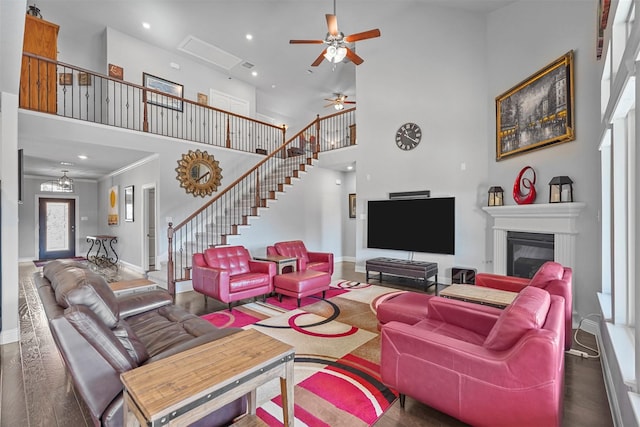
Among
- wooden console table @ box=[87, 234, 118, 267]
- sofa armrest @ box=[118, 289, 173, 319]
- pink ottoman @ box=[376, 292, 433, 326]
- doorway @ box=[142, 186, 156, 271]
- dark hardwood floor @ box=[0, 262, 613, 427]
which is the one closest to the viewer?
dark hardwood floor @ box=[0, 262, 613, 427]

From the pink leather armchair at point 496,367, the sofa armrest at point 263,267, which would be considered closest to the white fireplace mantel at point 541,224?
the pink leather armchair at point 496,367

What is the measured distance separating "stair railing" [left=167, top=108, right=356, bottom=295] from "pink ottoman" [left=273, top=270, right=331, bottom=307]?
205 cm

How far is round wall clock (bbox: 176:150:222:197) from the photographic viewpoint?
A: 646 centimetres

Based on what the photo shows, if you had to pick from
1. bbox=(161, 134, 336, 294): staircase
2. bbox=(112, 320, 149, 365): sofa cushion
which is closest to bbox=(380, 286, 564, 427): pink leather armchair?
bbox=(112, 320, 149, 365): sofa cushion

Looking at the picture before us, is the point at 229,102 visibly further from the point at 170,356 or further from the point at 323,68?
the point at 170,356

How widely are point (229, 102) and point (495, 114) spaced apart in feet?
23.0

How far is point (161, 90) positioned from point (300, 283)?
20.7 feet

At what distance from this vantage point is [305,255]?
19.3 ft

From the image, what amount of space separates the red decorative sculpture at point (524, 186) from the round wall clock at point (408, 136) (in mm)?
2124

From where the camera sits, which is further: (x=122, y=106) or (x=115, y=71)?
(x=122, y=106)

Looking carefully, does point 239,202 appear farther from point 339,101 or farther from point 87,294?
point 87,294

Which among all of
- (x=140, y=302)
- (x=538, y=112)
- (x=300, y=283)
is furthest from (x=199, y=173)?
(x=538, y=112)

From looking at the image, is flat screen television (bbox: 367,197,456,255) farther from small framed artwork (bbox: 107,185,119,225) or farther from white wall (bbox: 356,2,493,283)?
small framed artwork (bbox: 107,185,119,225)

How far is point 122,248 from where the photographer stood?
7.84 m
